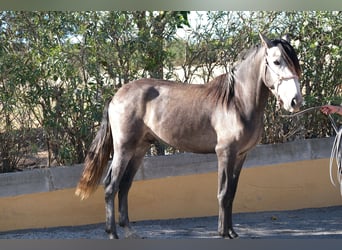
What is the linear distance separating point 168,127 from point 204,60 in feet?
4.33

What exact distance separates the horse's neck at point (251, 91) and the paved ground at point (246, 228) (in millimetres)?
1094

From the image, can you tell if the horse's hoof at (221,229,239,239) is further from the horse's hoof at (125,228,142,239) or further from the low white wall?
the low white wall

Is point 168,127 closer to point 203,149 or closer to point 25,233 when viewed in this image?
point 203,149

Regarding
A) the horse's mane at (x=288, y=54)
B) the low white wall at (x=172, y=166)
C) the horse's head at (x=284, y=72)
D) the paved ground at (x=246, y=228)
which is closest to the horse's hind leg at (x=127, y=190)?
the paved ground at (x=246, y=228)

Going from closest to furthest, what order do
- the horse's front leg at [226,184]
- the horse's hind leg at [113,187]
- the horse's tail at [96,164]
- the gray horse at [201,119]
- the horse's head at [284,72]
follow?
the horse's head at [284,72] < the gray horse at [201,119] < the horse's front leg at [226,184] < the horse's hind leg at [113,187] < the horse's tail at [96,164]

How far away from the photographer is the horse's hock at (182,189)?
5.86m

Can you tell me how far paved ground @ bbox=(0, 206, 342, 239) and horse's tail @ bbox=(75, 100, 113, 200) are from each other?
45 centimetres

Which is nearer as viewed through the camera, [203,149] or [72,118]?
[203,149]

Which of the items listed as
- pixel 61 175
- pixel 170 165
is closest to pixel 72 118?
pixel 61 175

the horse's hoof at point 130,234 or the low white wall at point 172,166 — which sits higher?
the low white wall at point 172,166

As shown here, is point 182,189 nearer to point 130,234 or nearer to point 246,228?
point 246,228

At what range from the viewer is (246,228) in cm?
573

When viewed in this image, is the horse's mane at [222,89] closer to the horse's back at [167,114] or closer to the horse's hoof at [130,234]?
the horse's back at [167,114]

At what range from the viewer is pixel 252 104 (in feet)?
16.5
